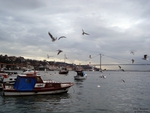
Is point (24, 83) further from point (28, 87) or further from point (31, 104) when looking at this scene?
point (31, 104)

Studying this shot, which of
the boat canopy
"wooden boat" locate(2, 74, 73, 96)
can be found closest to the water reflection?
"wooden boat" locate(2, 74, 73, 96)

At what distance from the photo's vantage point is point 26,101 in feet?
68.3

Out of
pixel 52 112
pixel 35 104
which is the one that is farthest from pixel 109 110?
pixel 35 104

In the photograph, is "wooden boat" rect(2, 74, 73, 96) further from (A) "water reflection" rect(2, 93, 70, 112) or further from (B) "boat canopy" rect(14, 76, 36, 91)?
(A) "water reflection" rect(2, 93, 70, 112)

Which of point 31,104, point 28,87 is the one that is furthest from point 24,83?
point 31,104

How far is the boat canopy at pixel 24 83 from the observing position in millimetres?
23342

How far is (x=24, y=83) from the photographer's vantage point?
23.5 m

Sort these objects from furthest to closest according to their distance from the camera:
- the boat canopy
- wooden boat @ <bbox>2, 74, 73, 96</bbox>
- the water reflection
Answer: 1. the boat canopy
2. wooden boat @ <bbox>2, 74, 73, 96</bbox>
3. the water reflection

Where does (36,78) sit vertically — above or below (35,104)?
above

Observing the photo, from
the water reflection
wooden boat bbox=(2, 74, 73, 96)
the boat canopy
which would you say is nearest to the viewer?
the water reflection

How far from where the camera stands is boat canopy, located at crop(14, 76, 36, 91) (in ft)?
76.6

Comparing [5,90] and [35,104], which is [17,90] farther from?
[35,104]

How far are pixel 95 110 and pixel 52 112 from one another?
147 inches

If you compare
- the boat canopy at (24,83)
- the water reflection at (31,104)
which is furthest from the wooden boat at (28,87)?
the water reflection at (31,104)
